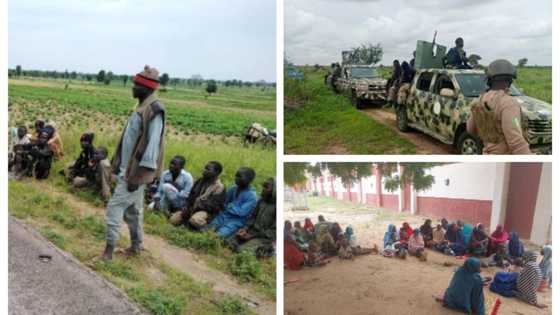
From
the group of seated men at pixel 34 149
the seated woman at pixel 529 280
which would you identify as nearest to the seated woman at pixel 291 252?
the seated woman at pixel 529 280

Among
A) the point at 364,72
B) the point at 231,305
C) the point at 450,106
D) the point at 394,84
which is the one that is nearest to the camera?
the point at 231,305

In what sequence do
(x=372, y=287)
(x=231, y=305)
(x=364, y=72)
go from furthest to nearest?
(x=364, y=72) < (x=372, y=287) < (x=231, y=305)

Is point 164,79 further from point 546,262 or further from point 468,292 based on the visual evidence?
point 546,262

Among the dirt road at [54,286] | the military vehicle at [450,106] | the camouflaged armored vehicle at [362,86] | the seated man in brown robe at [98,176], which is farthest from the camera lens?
the camouflaged armored vehicle at [362,86]

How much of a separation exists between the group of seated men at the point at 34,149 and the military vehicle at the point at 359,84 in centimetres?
253

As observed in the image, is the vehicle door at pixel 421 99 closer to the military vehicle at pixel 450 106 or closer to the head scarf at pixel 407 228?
the military vehicle at pixel 450 106

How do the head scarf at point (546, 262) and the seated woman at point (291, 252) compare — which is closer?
the head scarf at point (546, 262)

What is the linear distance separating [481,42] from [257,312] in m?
3.04

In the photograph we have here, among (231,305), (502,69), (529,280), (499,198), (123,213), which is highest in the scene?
(502,69)

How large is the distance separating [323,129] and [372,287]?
148cm

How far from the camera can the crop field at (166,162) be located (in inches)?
205

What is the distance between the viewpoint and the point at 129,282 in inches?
203

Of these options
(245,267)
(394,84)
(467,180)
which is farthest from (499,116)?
(245,267)

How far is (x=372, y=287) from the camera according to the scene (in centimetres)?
541
